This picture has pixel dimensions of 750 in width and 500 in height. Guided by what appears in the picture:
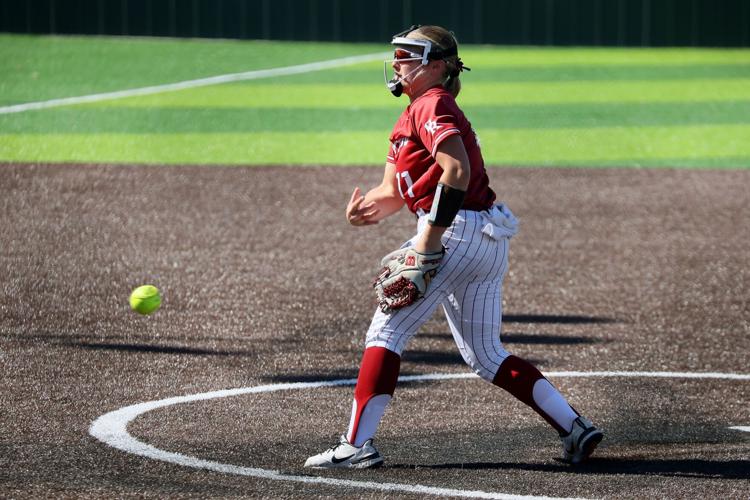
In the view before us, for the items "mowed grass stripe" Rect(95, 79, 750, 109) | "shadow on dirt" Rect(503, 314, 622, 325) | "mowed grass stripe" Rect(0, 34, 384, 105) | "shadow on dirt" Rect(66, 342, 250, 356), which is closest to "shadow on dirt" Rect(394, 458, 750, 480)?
"shadow on dirt" Rect(66, 342, 250, 356)

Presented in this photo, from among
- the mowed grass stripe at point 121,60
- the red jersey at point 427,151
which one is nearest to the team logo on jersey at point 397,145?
the red jersey at point 427,151

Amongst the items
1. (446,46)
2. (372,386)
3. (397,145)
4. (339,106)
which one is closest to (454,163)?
(397,145)

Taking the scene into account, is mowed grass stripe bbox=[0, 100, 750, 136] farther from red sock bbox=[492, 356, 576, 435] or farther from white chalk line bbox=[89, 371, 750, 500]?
red sock bbox=[492, 356, 576, 435]

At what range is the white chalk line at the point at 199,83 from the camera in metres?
20.3

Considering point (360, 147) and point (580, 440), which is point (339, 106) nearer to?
point (360, 147)

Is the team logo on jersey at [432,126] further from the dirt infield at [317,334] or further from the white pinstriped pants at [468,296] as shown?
the dirt infield at [317,334]

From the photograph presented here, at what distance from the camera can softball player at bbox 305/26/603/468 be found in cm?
557

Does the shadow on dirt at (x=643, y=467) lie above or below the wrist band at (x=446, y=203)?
below

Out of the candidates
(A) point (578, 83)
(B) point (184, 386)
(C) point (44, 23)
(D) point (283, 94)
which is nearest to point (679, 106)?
(A) point (578, 83)

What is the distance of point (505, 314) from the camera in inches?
368

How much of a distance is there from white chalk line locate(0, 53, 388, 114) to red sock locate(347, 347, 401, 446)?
15.0 metres

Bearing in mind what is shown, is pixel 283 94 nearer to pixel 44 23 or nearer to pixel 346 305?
pixel 44 23

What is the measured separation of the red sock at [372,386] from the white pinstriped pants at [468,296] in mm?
56

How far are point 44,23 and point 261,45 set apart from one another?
4433 mm
